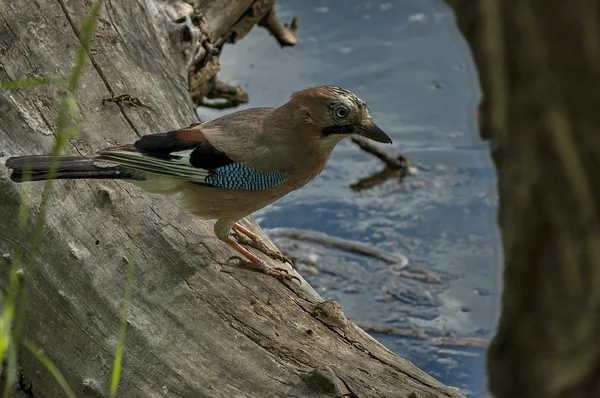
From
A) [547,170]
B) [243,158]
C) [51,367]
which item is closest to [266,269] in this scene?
[243,158]

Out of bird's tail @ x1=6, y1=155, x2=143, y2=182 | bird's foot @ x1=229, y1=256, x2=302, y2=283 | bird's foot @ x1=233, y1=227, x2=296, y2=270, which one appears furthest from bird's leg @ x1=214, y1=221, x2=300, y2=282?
bird's tail @ x1=6, y1=155, x2=143, y2=182

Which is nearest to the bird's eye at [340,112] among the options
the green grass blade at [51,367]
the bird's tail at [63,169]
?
the bird's tail at [63,169]

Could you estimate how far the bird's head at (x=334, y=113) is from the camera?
12.9 feet

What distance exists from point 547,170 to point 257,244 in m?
2.35

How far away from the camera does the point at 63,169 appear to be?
133 inches

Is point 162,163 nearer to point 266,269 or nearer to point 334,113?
point 266,269

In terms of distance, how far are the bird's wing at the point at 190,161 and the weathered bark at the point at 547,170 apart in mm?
1972

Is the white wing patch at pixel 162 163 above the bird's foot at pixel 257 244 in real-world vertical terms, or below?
above

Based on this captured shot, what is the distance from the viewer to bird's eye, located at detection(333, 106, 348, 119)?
3.92 m

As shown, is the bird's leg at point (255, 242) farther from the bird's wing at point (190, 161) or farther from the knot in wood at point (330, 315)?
the knot in wood at point (330, 315)

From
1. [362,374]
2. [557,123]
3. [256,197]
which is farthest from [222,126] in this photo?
[557,123]

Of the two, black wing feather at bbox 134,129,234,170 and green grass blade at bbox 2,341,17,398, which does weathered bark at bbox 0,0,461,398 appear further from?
green grass blade at bbox 2,341,17,398

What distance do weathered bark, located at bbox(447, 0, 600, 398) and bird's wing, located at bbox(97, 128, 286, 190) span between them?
77.6 inches

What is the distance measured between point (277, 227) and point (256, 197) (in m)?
2.77
